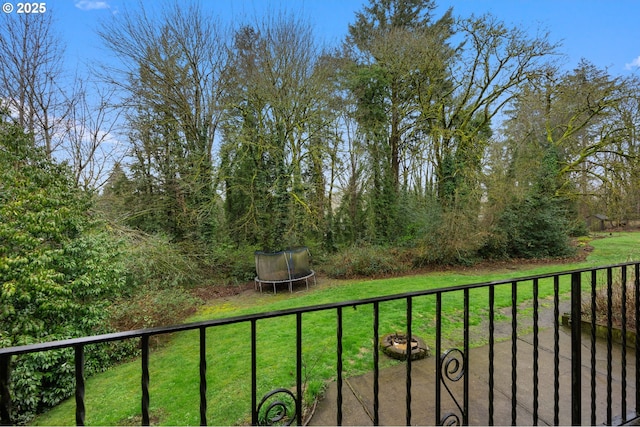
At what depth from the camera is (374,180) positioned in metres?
10.7

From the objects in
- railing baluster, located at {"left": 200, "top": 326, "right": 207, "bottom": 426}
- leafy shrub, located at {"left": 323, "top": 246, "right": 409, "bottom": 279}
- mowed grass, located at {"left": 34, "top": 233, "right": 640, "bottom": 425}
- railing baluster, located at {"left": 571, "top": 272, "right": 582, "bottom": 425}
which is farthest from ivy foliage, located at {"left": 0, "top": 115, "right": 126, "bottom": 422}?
leafy shrub, located at {"left": 323, "top": 246, "right": 409, "bottom": 279}

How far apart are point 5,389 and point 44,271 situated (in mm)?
3863

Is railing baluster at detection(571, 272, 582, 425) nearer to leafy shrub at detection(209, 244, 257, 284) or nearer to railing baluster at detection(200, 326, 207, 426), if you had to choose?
railing baluster at detection(200, 326, 207, 426)

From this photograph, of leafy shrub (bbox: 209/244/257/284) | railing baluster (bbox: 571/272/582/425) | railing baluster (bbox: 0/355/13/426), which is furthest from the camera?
leafy shrub (bbox: 209/244/257/284)

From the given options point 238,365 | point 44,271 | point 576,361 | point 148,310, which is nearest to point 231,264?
point 148,310

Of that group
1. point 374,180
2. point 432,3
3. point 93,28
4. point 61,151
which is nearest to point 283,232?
point 374,180

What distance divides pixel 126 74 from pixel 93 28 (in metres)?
1.36

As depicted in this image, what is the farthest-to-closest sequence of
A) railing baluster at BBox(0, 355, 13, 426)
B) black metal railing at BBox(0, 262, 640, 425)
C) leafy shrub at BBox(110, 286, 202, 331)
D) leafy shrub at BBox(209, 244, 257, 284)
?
leafy shrub at BBox(209, 244, 257, 284), leafy shrub at BBox(110, 286, 202, 331), black metal railing at BBox(0, 262, 640, 425), railing baluster at BBox(0, 355, 13, 426)

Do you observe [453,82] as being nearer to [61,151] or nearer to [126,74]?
[126,74]

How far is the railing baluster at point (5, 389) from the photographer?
0.69 metres

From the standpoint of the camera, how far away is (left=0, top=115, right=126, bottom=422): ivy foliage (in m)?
3.31

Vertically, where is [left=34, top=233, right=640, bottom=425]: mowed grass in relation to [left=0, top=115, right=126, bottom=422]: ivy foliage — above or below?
below

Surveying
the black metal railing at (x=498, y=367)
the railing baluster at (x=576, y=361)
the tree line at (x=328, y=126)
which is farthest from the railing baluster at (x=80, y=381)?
the tree line at (x=328, y=126)

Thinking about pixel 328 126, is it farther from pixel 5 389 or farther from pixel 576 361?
pixel 5 389
